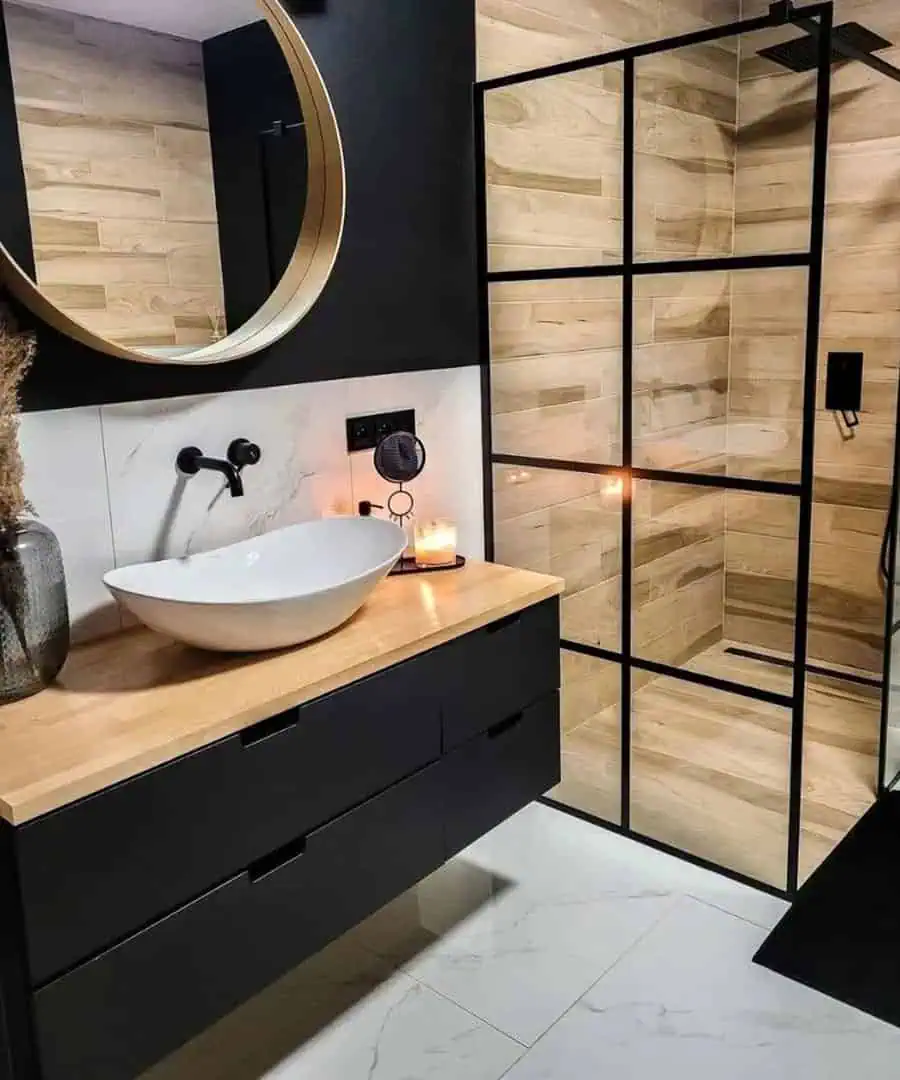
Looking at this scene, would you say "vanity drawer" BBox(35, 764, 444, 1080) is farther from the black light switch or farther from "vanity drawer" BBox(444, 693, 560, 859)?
the black light switch

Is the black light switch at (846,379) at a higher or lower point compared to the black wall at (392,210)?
lower

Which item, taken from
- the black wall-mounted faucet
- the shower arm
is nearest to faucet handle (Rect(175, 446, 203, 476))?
the black wall-mounted faucet

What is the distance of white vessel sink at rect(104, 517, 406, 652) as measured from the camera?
1587 millimetres

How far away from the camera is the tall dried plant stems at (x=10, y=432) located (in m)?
1.53

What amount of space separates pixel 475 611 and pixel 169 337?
2.59ft

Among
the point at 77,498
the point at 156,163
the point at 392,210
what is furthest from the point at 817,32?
the point at 77,498

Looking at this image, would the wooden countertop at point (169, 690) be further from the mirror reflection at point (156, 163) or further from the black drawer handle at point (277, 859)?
the mirror reflection at point (156, 163)

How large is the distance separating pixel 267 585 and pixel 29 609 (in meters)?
0.52

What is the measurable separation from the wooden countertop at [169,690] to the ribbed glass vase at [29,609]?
4 centimetres

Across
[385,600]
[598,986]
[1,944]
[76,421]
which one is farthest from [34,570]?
[598,986]

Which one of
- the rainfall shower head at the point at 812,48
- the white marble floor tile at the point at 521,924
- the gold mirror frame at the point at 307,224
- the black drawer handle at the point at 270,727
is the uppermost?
the rainfall shower head at the point at 812,48

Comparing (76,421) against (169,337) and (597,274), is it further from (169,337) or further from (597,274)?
(597,274)

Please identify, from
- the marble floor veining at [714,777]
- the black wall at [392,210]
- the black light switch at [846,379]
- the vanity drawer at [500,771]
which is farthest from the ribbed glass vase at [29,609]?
the black light switch at [846,379]

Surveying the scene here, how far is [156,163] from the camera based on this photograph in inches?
72.4
